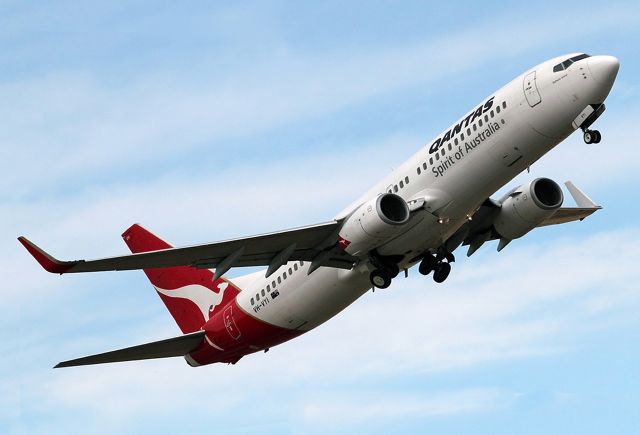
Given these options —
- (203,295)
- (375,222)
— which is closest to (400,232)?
(375,222)

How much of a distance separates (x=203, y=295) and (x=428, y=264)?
31.9 ft

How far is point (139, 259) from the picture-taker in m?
37.6

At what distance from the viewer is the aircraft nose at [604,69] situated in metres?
36.8

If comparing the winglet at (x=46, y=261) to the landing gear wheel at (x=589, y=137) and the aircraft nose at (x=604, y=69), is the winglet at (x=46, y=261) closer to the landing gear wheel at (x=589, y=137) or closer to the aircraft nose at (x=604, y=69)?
the landing gear wheel at (x=589, y=137)

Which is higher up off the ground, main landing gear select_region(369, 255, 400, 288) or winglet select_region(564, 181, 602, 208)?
winglet select_region(564, 181, 602, 208)

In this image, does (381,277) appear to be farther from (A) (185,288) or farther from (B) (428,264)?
(A) (185,288)

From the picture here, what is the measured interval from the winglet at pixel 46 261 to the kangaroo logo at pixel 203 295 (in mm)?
11064

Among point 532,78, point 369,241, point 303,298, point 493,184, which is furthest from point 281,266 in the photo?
point 532,78

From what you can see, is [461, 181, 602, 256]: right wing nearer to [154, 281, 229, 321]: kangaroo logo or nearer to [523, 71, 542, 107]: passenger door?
[523, 71, 542, 107]: passenger door

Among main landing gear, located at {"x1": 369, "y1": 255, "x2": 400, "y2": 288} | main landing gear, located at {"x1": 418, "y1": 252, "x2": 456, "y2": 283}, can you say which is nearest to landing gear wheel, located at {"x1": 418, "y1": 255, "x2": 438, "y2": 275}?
main landing gear, located at {"x1": 418, "y1": 252, "x2": 456, "y2": 283}

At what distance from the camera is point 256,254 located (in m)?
40.4

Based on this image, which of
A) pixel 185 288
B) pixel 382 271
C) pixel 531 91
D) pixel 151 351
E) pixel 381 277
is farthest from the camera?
pixel 185 288

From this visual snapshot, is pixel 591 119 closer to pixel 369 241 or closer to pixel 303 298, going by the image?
pixel 369 241

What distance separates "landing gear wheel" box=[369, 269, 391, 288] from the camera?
4034cm
